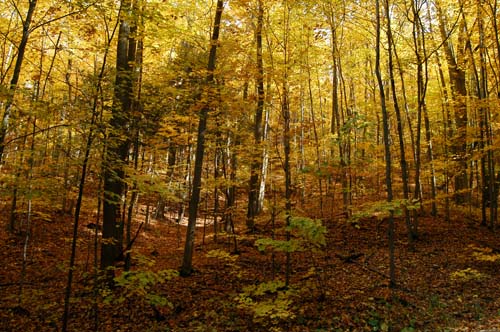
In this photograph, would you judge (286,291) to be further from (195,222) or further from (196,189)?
(196,189)

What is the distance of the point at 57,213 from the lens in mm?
15719

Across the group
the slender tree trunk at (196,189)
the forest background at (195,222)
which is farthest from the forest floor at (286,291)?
the slender tree trunk at (196,189)

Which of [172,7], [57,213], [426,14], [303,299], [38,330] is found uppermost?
[426,14]

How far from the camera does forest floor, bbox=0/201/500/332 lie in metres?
6.10

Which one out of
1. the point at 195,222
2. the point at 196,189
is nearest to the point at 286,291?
the point at 195,222

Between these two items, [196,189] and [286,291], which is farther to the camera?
[196,189]

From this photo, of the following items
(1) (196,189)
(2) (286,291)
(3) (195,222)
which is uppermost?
(1) (196,189)

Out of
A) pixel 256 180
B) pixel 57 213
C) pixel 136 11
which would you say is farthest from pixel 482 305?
pixel 57 213

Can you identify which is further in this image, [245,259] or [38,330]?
[245,259]

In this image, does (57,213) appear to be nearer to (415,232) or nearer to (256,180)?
(256,180)

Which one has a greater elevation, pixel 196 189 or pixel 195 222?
pixel 196 189

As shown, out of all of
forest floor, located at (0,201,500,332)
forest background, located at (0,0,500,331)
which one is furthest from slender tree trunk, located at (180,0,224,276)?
forest floor, located at (0,201,500,332)

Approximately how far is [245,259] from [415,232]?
5909mm

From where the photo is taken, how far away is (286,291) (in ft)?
21.6
